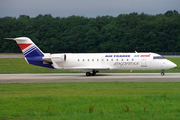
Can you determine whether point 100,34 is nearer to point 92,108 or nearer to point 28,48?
point 28,48

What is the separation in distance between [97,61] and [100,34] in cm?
6566

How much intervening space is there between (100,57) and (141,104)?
1876cm

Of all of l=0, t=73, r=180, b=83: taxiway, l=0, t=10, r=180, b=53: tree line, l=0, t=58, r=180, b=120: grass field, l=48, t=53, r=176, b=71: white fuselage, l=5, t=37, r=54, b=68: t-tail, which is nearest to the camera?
l=0, t=58, r=180, b=120: grass field

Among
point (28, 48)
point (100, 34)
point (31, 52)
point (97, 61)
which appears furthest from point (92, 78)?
point (100, 34)

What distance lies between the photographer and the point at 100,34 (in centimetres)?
9556

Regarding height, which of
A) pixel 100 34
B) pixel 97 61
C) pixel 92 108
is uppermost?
pixel 100 34

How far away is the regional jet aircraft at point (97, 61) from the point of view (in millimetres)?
29828

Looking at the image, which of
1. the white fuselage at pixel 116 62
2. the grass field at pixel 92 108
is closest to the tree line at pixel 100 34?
the white fuselage at pixel 116 62

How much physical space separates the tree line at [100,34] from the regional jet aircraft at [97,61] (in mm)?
58313

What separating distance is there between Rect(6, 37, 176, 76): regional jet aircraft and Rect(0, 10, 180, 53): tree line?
58313mm

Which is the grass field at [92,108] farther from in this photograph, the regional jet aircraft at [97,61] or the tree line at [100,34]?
the tree line at [100,34]

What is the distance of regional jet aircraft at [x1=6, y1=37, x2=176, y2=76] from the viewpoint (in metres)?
29.8

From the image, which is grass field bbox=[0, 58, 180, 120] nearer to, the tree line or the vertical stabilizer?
the vertical stabilizer

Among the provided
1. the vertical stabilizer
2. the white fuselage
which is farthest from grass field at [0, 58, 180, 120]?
the vertical stabilizer
